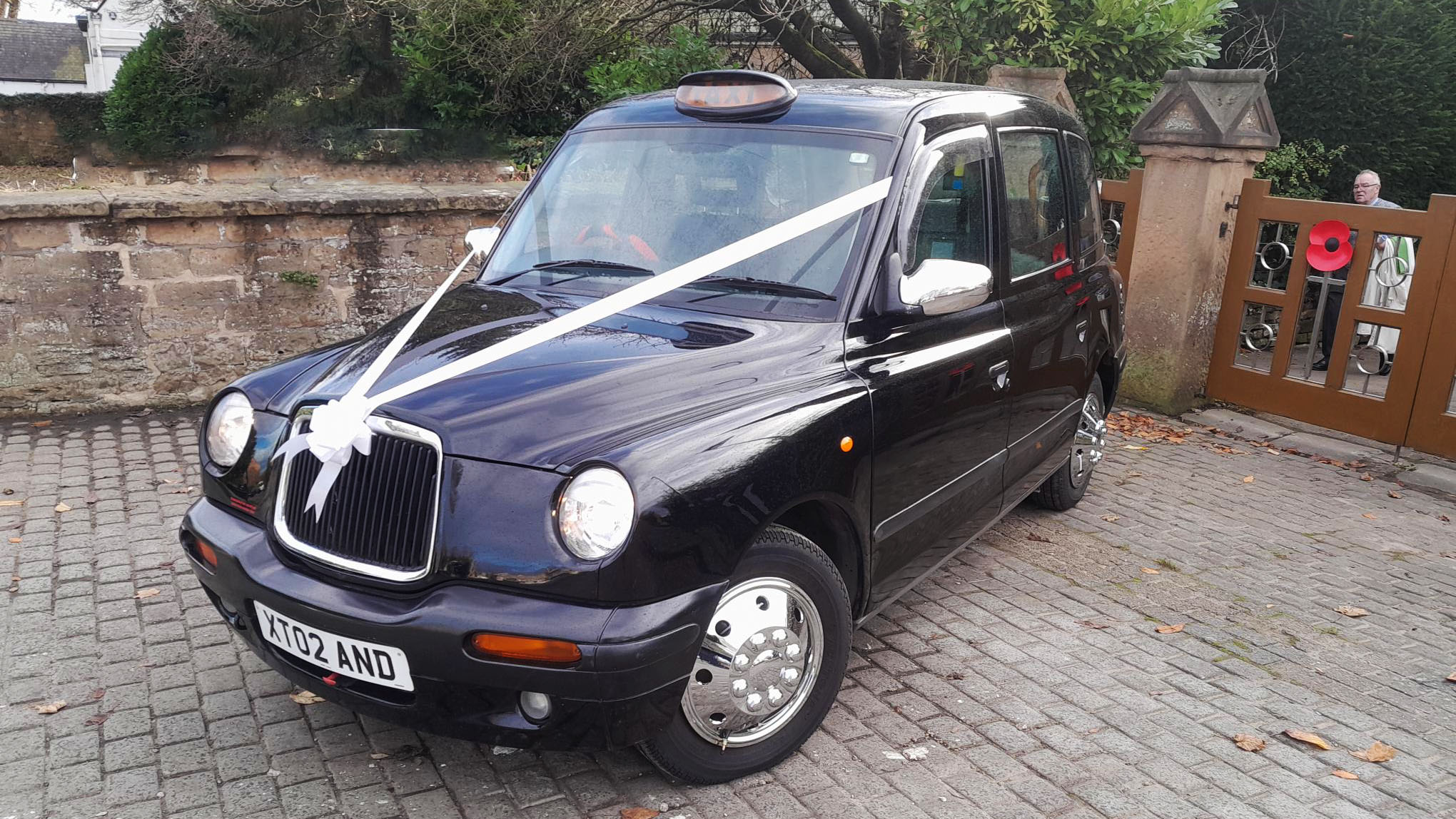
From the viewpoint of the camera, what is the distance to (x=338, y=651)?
2973 mm

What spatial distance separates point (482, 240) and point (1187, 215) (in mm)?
5948

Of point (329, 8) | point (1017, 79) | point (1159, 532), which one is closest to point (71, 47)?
point (329, 8)

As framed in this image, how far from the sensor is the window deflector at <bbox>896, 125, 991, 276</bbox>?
3.86 m

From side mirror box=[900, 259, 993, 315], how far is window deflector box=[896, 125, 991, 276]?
144mm

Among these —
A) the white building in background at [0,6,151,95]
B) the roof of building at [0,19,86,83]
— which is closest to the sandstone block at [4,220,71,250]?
the white building in background at [0,6,151,95]

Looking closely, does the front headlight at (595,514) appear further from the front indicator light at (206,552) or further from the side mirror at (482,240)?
the side mirror at (482,240)

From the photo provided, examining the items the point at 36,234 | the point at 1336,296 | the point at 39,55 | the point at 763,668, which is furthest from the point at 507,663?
the point at 39,55

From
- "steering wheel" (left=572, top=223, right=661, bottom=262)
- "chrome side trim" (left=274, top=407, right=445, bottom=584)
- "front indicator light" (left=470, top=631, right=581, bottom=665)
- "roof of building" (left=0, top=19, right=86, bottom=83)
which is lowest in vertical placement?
"roof of building" (left=0, top=19, right=86, bottom=83)

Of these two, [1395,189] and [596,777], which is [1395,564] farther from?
[1395,189]

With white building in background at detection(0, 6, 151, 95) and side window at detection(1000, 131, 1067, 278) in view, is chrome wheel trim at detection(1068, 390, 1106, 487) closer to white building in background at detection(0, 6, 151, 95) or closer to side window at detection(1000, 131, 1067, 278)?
side window at detection(1000, 131, 1067, 278)

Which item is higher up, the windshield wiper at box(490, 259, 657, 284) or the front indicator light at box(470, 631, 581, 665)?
the windshield wiper at box(490, 259, 657, 284)

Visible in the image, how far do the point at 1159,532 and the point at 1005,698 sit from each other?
2418mm

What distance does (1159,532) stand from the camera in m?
6.04

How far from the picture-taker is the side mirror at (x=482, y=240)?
4613 mm
